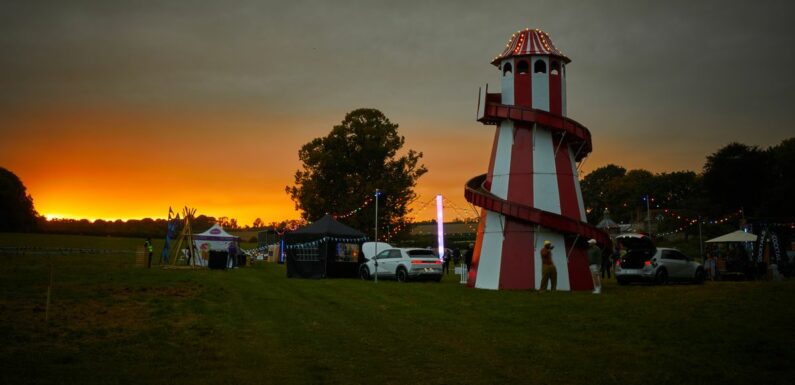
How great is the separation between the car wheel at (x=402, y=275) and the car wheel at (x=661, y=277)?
32.3 ft

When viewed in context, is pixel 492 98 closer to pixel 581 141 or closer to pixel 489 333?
pixel 581 141

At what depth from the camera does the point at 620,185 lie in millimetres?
108438

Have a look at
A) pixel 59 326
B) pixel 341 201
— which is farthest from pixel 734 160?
pixel 59 326

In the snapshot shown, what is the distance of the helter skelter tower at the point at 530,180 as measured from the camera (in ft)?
78.3

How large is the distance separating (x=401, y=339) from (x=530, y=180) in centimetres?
1364

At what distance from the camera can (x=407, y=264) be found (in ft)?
96.8

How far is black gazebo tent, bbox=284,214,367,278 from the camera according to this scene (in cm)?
3325

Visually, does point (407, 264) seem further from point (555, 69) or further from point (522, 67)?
point (555, 69)

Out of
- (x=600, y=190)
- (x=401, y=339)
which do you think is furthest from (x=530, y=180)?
(x=600, y=190)

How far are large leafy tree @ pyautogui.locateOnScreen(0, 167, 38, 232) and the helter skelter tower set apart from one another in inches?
2998

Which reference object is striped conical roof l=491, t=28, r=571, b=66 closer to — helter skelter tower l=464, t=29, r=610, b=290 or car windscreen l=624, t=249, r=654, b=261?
helter skelter tower l=464, t=29, r=610, b=290

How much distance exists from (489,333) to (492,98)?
14.6 metres

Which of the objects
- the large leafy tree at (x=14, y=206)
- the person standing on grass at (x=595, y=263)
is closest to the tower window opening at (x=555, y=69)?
the person standing on grass at (x=595, y=263)

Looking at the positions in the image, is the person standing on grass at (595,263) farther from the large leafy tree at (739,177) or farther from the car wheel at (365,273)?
the large leafy tree at (739,177)
